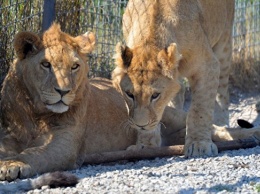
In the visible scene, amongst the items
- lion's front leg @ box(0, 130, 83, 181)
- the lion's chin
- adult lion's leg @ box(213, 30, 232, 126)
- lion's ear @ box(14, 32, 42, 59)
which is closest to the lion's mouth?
the lion's chin

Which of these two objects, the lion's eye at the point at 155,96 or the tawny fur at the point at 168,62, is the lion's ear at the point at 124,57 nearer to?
the tawny fur at the point at 168,62

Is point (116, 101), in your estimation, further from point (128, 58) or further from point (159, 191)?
point (159, 191)

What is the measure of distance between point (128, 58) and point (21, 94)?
764 mm

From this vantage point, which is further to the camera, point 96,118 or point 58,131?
point 96,118

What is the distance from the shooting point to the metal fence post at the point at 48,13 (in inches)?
261

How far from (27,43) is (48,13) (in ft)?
3.85

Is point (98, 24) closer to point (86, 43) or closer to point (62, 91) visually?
point (86, 43)

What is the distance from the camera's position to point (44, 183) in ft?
15.6

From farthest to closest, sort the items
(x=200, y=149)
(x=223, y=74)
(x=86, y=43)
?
(x=223, y=74) < (x=200, y=149) < (x=86, y=43)

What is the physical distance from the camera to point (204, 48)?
5.98m

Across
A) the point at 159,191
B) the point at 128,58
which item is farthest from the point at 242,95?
the point at 159,191

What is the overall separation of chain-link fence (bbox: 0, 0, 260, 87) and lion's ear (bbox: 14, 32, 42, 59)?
1291 millimetres

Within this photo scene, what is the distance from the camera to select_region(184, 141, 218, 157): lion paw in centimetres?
592

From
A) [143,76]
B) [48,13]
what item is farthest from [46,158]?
[48,13]
